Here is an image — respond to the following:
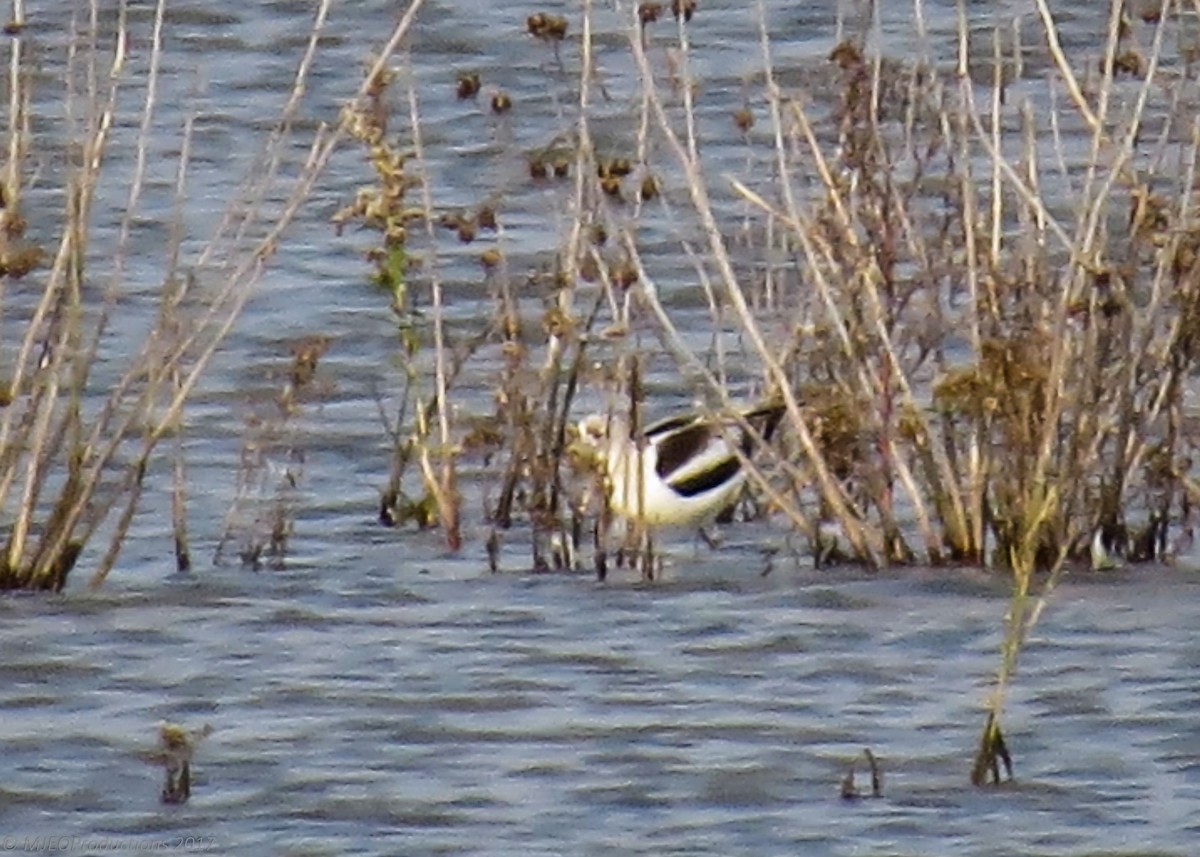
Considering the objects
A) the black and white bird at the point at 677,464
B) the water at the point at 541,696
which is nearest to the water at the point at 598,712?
the water at the point at 541,696

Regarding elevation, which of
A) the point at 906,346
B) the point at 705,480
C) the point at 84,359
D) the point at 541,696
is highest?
the point at 84,359

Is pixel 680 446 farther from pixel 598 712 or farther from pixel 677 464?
pixel 598 712

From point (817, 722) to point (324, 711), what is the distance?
0.93m

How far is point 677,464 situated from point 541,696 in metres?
1.15

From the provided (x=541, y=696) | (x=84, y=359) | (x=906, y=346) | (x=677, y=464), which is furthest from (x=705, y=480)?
(x=84, y=359)

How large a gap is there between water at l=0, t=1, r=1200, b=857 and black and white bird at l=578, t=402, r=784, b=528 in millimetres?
130

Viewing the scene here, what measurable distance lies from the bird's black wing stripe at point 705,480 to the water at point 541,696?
6.6 inches

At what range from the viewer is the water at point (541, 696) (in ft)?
22.8

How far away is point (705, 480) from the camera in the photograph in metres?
8.87

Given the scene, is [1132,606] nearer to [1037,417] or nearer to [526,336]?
[1037,417]

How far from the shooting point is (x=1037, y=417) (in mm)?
8234

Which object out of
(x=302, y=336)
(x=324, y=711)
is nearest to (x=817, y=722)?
(x=324, y=711)
